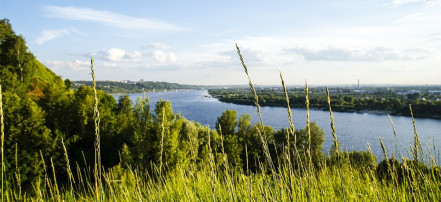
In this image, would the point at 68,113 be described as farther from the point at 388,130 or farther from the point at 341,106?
the point at 341,106

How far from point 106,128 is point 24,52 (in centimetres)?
1116

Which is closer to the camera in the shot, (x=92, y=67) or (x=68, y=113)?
(x=92, y=67)

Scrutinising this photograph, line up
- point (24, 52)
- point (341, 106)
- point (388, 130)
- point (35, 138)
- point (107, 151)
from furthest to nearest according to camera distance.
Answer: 1. point (341, 106)
2. point (388, 130)
3. point (24, 52)
4. point (107, 151)
5. point (35, 138)

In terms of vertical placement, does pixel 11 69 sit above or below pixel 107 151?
above

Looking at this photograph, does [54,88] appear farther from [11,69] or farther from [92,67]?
[92,67]

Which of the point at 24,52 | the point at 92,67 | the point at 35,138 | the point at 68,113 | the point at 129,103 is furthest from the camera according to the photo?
the point at 129,103

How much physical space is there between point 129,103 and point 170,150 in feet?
96.3

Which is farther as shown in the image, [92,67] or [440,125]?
[440,125]

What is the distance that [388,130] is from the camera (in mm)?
48500

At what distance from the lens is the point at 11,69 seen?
2462 cm

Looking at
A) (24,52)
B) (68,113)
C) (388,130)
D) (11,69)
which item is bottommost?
(388,130)

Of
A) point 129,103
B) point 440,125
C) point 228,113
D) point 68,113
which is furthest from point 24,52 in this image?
point 440,125

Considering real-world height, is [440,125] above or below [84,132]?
below

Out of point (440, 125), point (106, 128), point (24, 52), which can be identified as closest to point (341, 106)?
point (440, 125)
